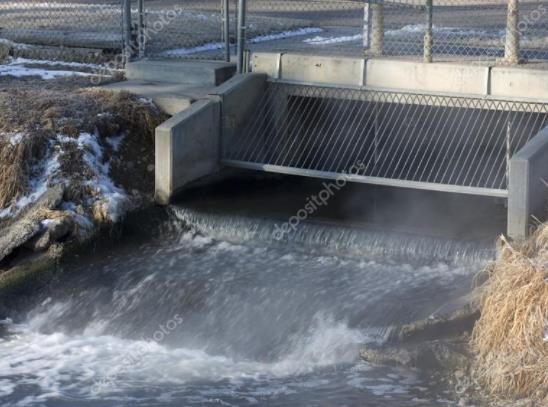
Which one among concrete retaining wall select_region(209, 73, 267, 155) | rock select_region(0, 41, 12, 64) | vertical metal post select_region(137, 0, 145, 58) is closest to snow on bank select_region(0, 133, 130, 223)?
concrete retaining wall select_region(209, 73, 267, 155)

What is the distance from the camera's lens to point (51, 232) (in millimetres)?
12102

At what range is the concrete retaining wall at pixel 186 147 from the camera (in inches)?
514

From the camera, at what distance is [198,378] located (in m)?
9.88

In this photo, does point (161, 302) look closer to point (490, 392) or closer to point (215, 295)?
point (215, 295)

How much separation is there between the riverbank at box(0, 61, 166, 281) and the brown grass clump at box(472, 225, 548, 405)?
4.68 meters

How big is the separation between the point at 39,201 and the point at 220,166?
2469mm

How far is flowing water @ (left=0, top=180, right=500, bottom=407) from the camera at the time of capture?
9594mm

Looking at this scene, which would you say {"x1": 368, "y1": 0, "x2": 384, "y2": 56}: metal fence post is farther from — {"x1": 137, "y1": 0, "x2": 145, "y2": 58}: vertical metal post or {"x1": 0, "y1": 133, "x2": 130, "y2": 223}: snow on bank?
{"x1": 0, "y1": 133, "x2": 130, "y2": 223}: snow on bank

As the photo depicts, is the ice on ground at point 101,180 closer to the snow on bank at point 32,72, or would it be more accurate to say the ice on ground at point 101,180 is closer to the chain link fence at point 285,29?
the chain link fence at point 285,29

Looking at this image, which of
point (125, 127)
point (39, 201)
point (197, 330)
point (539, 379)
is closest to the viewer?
point (539, 379)

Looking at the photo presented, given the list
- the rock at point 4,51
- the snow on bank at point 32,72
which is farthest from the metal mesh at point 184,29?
the rock at point 4,51

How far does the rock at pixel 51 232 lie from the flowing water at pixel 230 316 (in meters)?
0.32

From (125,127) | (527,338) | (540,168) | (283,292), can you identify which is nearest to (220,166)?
(125,127)

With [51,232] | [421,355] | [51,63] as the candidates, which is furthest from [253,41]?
[421,355]
